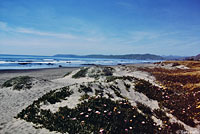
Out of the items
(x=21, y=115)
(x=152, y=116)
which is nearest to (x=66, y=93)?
(x=21, y=115)

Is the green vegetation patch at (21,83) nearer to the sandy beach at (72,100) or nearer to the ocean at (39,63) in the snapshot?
the sandy beach at (72,100)

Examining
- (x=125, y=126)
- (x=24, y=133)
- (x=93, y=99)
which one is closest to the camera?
(x=24, y=133)

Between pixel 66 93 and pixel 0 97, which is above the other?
pixel 66 93

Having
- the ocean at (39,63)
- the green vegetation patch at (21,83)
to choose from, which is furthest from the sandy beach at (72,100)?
the ocean at (39,63)

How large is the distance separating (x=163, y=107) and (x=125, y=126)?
3.25 meters

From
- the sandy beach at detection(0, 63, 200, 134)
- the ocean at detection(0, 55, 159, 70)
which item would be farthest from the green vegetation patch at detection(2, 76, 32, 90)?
the ocean at detection(0, 55, 159, 70)

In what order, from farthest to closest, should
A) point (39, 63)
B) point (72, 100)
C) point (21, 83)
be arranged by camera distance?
point (39, 63)
point (21, 83)
point (72, 100)

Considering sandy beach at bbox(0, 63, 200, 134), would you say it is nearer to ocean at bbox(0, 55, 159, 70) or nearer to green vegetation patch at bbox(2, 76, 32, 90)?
green vegetation patch at bbox(2, 76, 32, 90)

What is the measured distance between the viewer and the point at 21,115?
6145 mm

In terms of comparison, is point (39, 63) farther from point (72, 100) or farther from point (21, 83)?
point (72, 100)

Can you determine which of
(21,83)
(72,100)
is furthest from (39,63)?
(72,100)

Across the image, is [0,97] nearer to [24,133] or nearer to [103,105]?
[24,133]

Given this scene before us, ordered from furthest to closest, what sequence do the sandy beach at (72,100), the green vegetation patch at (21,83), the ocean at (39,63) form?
the ocean at (39,63) < the green vegetation patch at (21,83) < the sandy beach at (72,100)

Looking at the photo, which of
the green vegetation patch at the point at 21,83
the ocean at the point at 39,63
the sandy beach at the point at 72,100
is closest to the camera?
the sandy beach at the point at 72,100
